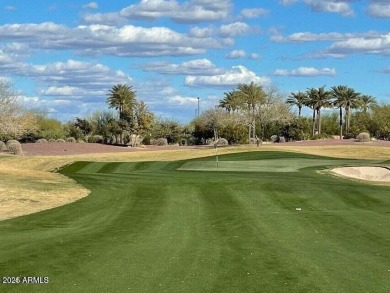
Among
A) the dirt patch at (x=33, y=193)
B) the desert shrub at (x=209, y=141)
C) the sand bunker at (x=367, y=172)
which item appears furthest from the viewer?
the desert shrub at (x=209, y=141)

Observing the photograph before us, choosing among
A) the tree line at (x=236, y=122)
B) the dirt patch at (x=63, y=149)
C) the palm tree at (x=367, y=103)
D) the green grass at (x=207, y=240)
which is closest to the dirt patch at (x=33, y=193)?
the green grass at (x=207, y=240)

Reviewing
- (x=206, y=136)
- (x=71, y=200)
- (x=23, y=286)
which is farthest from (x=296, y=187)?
(x=206, y=136)

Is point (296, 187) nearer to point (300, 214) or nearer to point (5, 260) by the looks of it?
point (300, 214)

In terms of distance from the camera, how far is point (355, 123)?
130 metres

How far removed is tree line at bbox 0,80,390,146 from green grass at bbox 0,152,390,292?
7428 cm

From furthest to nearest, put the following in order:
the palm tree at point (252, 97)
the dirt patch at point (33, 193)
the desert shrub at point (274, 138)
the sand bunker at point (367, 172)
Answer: the desert shrub at point (274, 138) < the palm tree at point (252, 97) < the sand bunker at point (367, 172) < the dirt patch at point (33, 193)

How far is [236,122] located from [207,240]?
304 feet

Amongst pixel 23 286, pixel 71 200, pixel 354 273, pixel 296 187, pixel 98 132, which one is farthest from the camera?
pixel 98 132

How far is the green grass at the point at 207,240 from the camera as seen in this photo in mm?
12086

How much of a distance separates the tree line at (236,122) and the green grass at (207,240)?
7428 cm

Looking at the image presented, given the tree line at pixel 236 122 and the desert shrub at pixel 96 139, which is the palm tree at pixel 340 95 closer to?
the tree line at pixel 236 122

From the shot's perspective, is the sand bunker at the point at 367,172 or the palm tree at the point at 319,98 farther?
the palm tree at the point at 319,98

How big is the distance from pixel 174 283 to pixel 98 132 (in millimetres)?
114372

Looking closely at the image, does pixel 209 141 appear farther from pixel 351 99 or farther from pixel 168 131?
pixel 351 99
